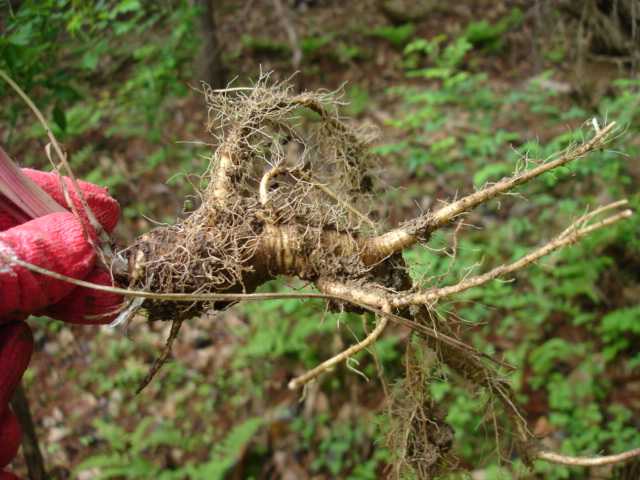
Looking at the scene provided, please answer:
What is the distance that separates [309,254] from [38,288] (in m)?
0.65

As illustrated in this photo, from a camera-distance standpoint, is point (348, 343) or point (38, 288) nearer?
point (38, 288)

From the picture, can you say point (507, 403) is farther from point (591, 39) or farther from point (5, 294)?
point (591, 39)

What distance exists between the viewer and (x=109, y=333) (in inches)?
134

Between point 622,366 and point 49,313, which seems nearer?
point 49,313

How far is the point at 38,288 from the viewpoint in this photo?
987mm

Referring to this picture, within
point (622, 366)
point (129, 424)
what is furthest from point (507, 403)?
point (129, 424)

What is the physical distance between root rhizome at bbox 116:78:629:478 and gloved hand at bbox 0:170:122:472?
109mm

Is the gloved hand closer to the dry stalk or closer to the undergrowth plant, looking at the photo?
the dry stalk

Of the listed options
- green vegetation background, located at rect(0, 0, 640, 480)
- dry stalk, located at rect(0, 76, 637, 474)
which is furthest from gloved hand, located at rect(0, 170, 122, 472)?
green vegetation background, located at rect(0, 0, 640, 480)

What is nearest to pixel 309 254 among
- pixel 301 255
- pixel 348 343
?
pixel 301 255

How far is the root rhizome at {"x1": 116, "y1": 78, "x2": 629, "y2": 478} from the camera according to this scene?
1.18 metres

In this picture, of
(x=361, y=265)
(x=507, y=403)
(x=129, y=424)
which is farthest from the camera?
(x=129, y=424)

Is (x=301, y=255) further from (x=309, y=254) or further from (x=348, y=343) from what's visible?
(x=348, y=343)

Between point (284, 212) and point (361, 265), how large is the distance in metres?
0.26
